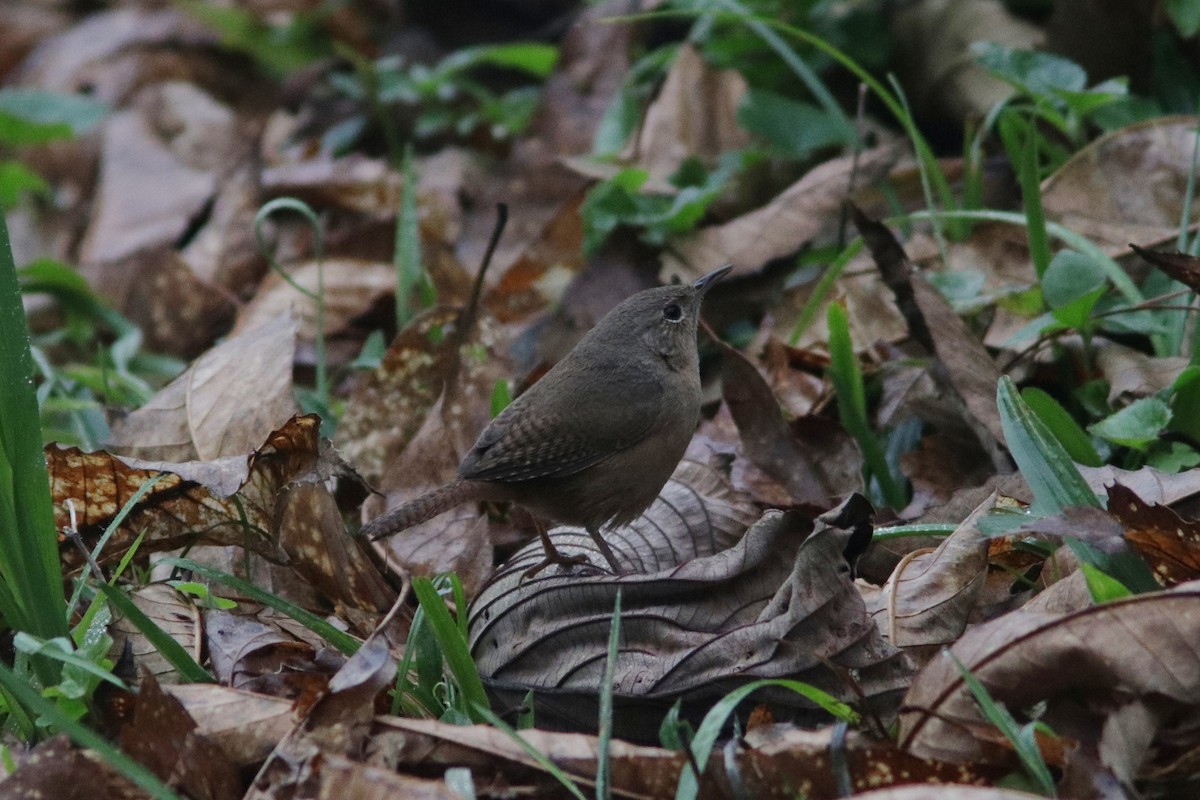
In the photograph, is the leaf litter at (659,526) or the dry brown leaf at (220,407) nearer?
the leaf litter at (659,526)

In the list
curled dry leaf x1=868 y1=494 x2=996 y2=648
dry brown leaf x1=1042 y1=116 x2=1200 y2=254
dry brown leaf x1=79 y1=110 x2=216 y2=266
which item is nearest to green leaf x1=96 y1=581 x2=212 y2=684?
curled dry leaf x1=868 y1=494 x2=996 y2=648

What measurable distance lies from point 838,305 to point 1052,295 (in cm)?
61

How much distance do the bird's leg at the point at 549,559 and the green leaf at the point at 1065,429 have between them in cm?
121

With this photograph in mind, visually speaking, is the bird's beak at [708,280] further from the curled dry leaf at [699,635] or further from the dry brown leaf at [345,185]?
the dry brown leaf at [345,185]

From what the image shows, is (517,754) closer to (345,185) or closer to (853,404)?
(853,404)

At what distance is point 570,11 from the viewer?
788cm

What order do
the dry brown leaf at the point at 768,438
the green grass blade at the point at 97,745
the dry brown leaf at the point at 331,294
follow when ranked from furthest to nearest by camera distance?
the dry brown leaf at the point at 331,294, the dry brown leaf at the point at 768,438, the green grass blade at the point at 97,745

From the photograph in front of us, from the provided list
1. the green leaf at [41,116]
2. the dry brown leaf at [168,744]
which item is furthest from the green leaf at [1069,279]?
the green leaf at [41,116]

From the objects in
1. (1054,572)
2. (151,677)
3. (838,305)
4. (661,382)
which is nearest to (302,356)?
(661,382)

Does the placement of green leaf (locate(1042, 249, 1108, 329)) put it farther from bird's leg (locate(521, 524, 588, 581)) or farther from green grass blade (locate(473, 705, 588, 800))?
green grass blade (locate(473, 705, 588, 800))

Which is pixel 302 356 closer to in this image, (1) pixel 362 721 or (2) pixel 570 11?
(1) pixel 362 721

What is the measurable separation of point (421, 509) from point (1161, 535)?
1774 mm

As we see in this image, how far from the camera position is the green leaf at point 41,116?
6.68 m

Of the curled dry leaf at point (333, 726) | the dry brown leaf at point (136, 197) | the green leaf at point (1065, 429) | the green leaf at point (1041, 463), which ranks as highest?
the green leaf at point (1041, 463)
